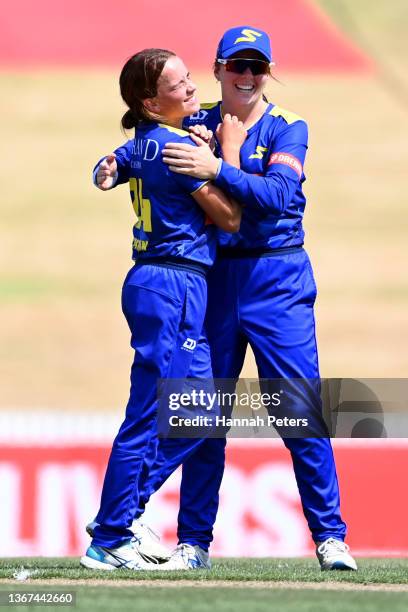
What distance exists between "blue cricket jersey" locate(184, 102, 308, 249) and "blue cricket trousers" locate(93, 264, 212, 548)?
42 centimetres

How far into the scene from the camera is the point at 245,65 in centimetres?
504

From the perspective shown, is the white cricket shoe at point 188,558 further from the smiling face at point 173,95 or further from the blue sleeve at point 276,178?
the smiling face at point 173,95

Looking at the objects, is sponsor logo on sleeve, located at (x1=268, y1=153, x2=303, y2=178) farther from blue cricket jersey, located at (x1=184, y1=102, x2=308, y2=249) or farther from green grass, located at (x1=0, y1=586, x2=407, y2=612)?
green grass, located at (x1=0, y1=586, x2=407, y2=612)

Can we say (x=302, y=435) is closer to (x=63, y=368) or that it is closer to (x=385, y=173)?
(x=63, y=368)

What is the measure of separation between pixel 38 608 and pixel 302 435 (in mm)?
1552

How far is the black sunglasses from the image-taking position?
504 cm

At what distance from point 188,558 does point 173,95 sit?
174 centimetres

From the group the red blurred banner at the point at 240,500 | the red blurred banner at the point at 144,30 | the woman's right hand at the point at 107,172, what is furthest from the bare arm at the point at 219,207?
the red blurred banner at the point at 144,30

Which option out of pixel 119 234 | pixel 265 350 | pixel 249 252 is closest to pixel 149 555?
pixel 265 350

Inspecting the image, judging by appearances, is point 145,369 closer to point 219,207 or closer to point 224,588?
point 219,207

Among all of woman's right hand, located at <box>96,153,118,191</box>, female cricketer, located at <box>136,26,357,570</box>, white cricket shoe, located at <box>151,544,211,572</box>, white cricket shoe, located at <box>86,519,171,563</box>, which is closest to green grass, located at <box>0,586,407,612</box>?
white cricket shoe, located at <box>86,519,171,563</box>

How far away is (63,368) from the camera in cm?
1467

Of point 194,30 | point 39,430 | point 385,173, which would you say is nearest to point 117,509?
point 39,430

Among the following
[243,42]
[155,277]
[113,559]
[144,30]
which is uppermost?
[144,30]
